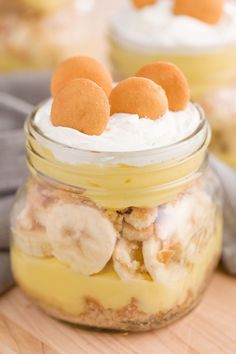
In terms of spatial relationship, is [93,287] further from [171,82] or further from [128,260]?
[171,82]

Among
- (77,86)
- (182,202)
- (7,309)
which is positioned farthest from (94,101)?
(7,309)

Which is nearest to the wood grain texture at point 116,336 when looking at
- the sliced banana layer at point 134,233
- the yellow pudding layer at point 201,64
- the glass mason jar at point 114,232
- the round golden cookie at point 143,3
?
the glass mason jar at point 114,232

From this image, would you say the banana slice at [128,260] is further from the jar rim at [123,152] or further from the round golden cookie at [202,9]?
the round golden cookie at [202,9]

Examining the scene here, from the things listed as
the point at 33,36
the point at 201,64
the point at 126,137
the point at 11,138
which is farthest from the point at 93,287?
the point at 33,36

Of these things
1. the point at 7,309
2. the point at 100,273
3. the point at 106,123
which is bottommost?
the point at 7,309

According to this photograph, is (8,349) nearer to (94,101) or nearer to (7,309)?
(7,309)

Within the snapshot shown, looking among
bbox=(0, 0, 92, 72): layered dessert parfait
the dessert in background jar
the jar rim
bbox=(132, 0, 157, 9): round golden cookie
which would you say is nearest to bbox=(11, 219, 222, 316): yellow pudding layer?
the jar rim
